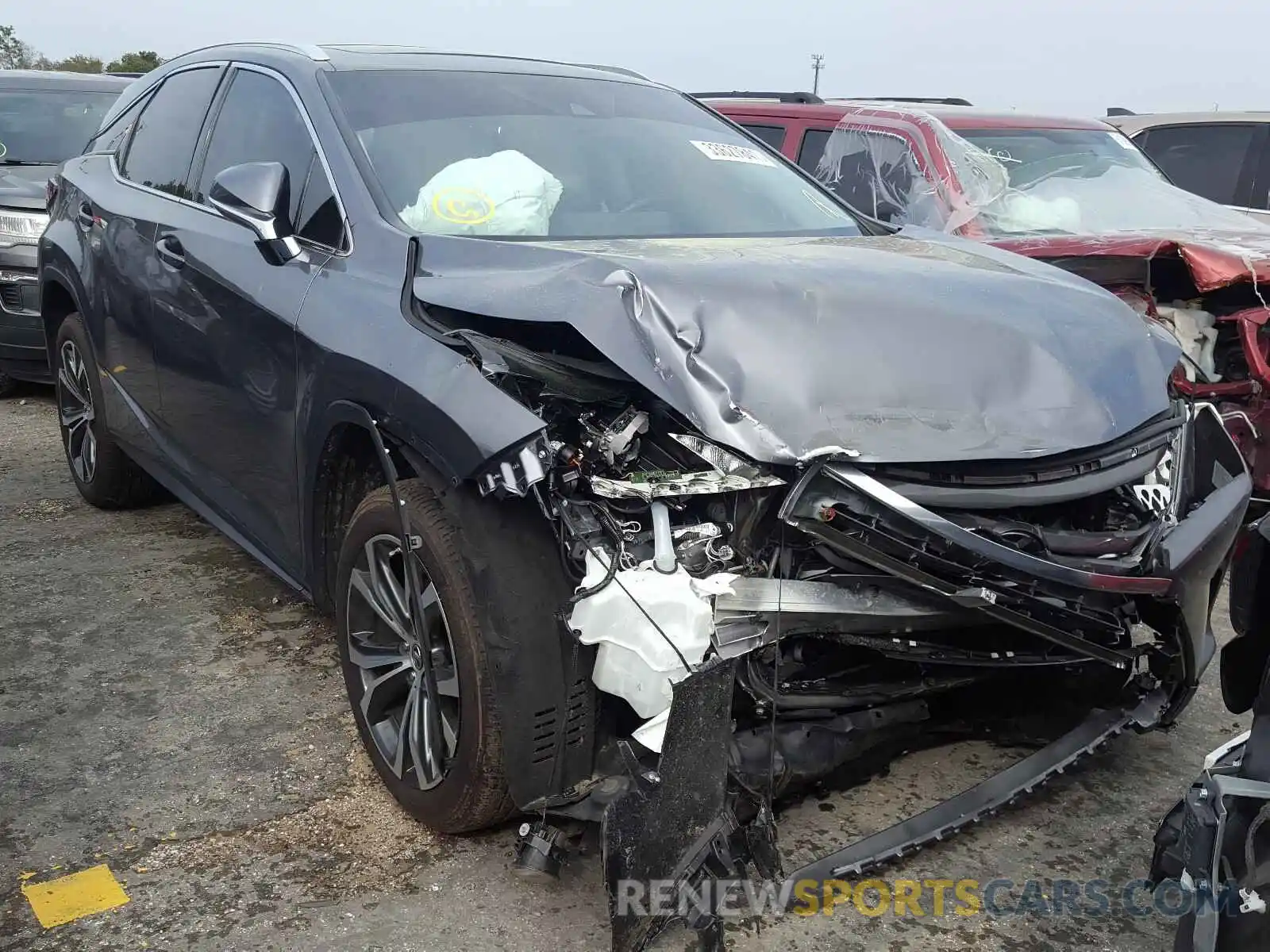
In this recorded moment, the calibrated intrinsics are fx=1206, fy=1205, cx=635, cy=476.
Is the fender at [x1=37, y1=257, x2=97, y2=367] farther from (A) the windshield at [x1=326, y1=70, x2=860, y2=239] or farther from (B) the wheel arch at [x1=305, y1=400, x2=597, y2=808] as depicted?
(B) the wheel arch at [x1=305, y1=400, x2=597, y2=808]

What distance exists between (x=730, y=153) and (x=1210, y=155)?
5288 mm

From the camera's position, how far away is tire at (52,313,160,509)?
16.7ft

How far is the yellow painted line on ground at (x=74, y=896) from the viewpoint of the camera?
2668 millimetres

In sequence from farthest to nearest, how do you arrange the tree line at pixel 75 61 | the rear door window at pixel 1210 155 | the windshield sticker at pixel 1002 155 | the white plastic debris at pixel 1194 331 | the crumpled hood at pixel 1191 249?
the tree line at pixel 75 61, the rear door window at pixel 1210 155, the windshield sticker at pixel 1002 155, the white plastic debris at pixel 1194 331, the crumpled hood at pixel 1191 249

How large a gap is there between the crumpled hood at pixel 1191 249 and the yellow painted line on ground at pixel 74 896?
395cm

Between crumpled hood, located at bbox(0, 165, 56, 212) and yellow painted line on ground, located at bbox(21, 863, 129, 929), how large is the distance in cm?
583

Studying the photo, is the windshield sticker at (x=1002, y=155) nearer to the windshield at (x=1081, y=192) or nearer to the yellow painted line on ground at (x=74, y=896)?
the windshield at (x=1081, y=192)

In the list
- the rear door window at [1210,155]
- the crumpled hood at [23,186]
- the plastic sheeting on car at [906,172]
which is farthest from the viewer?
the rear door window at [1210,155]

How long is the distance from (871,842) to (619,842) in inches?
25.7

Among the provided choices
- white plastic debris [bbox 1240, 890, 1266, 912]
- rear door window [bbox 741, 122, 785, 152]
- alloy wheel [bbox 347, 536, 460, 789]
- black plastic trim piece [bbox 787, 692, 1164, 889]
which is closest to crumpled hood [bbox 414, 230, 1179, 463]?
alloy wheel [bbox 347, 536, 460, 789]

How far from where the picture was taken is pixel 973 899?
2.77 m

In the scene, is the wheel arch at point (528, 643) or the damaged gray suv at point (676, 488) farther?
the wheel arch at point (528, 643)

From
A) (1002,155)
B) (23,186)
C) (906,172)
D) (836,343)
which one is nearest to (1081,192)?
(1002,155)

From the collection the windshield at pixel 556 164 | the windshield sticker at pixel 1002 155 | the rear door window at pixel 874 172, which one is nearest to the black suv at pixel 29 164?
the windshield at pixel 556 164
